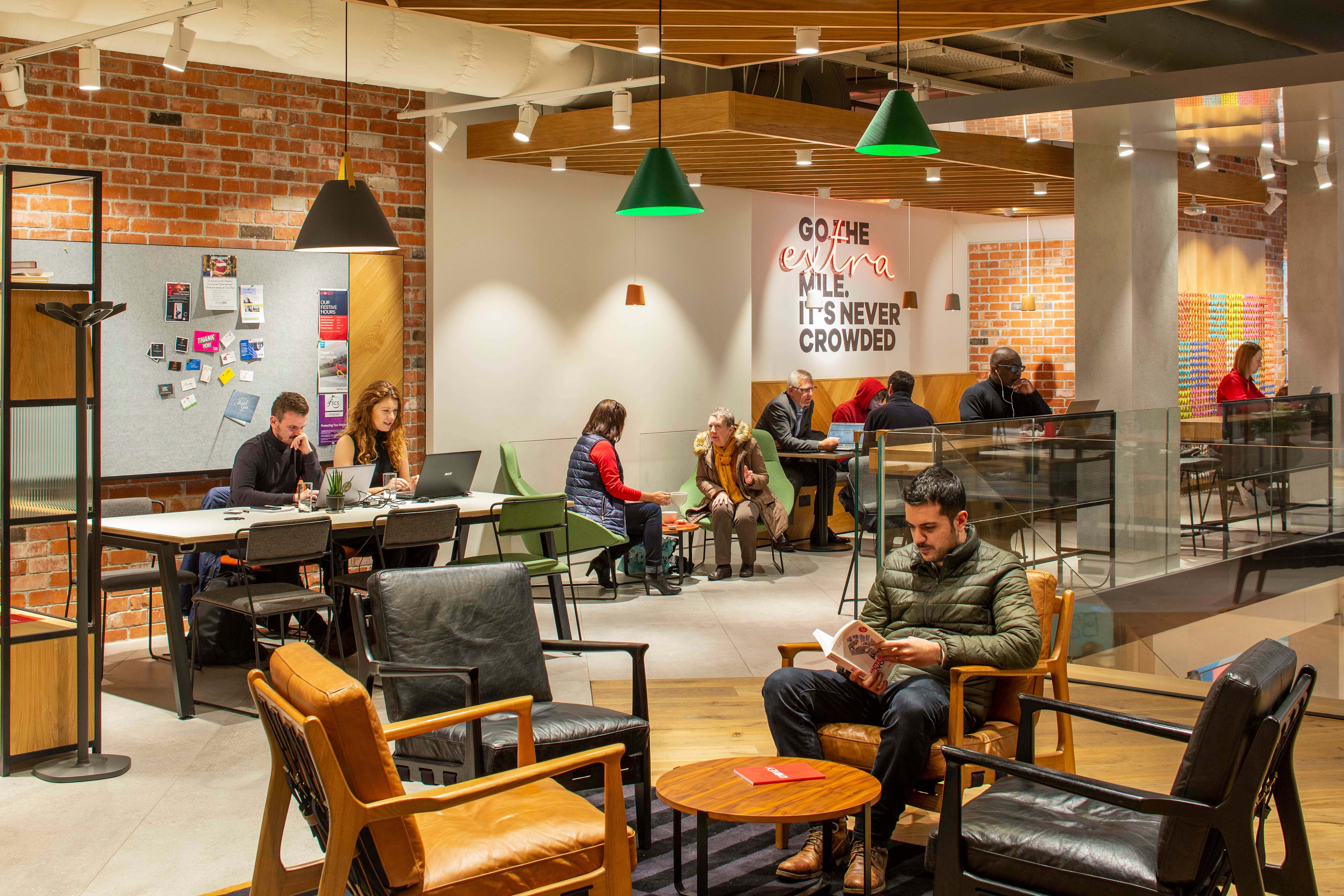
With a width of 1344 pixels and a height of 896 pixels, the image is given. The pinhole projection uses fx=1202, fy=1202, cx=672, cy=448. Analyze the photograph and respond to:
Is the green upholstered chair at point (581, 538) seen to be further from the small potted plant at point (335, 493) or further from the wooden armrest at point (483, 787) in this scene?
the wooden armrest at point (483, 787)

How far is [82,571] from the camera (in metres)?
4.69

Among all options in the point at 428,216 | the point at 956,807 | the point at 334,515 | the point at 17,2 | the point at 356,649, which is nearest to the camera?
the point at 956,807

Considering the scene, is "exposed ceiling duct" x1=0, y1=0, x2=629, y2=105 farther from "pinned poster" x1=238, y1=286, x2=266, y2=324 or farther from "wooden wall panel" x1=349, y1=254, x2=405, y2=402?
"pinned poster" x1=238, y1=286, x2=266, y2=324

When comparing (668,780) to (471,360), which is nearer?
(668,780)

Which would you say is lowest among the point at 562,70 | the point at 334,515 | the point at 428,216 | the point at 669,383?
the point at 334,515

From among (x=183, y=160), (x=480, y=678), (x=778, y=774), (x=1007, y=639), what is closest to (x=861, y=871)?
(x=778, y=774)

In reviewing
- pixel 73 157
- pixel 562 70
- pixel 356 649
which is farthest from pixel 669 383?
pixel 73 157

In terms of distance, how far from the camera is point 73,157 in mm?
6699

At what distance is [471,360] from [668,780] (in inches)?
219

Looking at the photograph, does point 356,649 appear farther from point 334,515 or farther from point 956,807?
point 956,807

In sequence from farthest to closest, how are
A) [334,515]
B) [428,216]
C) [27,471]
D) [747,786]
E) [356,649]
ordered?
[428,216] < [356,649] < [334,515] < [27,471] < [747,786]

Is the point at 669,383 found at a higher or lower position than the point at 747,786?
higher

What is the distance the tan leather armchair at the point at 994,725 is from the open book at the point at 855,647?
21 cm

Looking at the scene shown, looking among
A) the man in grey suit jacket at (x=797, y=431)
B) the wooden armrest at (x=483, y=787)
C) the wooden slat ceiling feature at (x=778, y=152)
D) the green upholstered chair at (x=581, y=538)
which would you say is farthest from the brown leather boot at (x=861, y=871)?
the man in grey suit jacket at (x=797, y=431)
